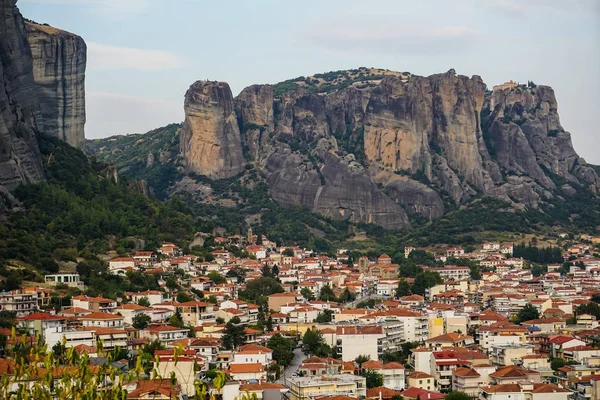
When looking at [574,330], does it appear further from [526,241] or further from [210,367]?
[526,241]

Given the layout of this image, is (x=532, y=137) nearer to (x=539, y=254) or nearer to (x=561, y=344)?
(x=539, y=254)

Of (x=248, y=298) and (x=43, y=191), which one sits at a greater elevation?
(x=43, y=191)

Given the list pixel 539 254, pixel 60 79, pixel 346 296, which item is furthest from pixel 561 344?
pixel 60 79

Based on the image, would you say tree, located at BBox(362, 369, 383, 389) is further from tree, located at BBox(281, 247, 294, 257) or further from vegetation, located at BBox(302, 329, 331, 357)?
tree, located at BBox(281, 247, 294, 257)

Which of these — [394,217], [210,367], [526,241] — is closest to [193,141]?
[394,217]

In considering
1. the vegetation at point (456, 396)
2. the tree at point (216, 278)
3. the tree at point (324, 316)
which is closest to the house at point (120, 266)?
the tree at point (216, 278)

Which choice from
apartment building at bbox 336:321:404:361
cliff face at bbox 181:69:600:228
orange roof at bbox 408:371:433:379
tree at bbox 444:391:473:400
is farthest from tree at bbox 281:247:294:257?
tree at bbox 444:391:473:400

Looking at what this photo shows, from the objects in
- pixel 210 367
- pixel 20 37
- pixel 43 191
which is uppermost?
pixel 20 37
